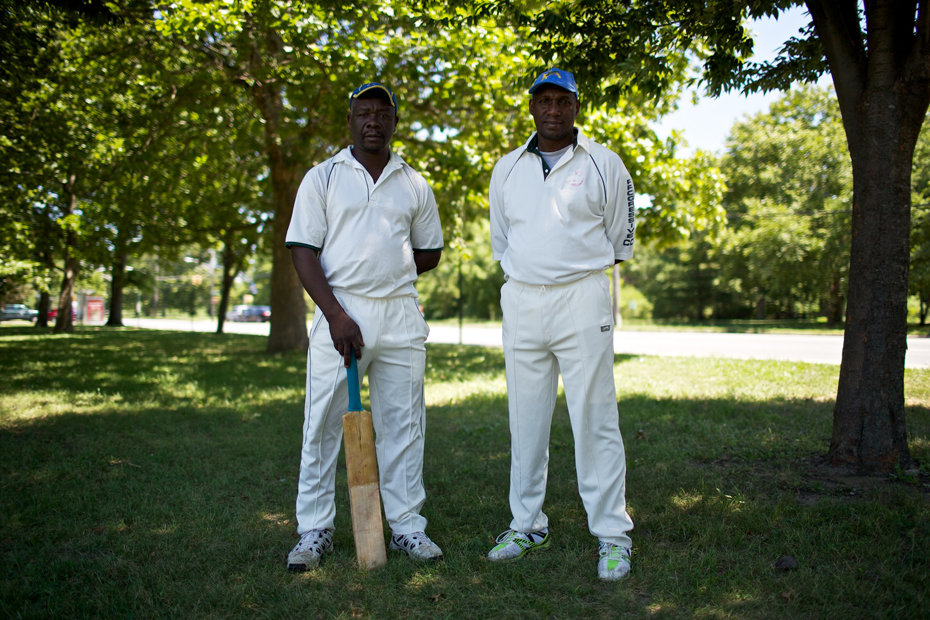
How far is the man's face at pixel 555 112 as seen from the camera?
11.0 feet

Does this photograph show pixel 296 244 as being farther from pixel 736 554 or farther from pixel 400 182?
pixel 736 554

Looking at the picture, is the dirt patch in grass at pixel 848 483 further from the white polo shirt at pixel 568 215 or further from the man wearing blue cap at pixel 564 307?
the white polo shirt at pixel 568 215

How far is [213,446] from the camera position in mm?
5930

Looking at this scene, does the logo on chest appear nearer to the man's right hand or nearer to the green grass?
the man's right hand

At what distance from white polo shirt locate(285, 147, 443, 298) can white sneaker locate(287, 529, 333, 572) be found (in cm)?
129

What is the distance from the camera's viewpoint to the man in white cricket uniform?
3.33 metres

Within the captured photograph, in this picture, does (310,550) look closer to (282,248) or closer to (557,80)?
(557,80)

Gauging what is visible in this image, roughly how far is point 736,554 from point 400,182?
2589mm

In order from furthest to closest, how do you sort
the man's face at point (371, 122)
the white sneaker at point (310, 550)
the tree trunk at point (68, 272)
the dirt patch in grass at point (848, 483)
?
the tree trunk at point (68, 272) < the dirt patch in grass at point (848, 483) < the man's face at point (371, 122) < the white sneaker at point (310, 550)

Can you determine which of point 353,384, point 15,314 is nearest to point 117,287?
point 15,314

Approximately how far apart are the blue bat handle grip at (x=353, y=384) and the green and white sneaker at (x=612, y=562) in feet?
4.63

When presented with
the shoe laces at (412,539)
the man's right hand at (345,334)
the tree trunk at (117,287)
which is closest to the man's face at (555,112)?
the man's right hand at (345,334)

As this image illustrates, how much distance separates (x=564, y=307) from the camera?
323 cm

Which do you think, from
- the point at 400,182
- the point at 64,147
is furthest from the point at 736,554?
the point at 64,147
